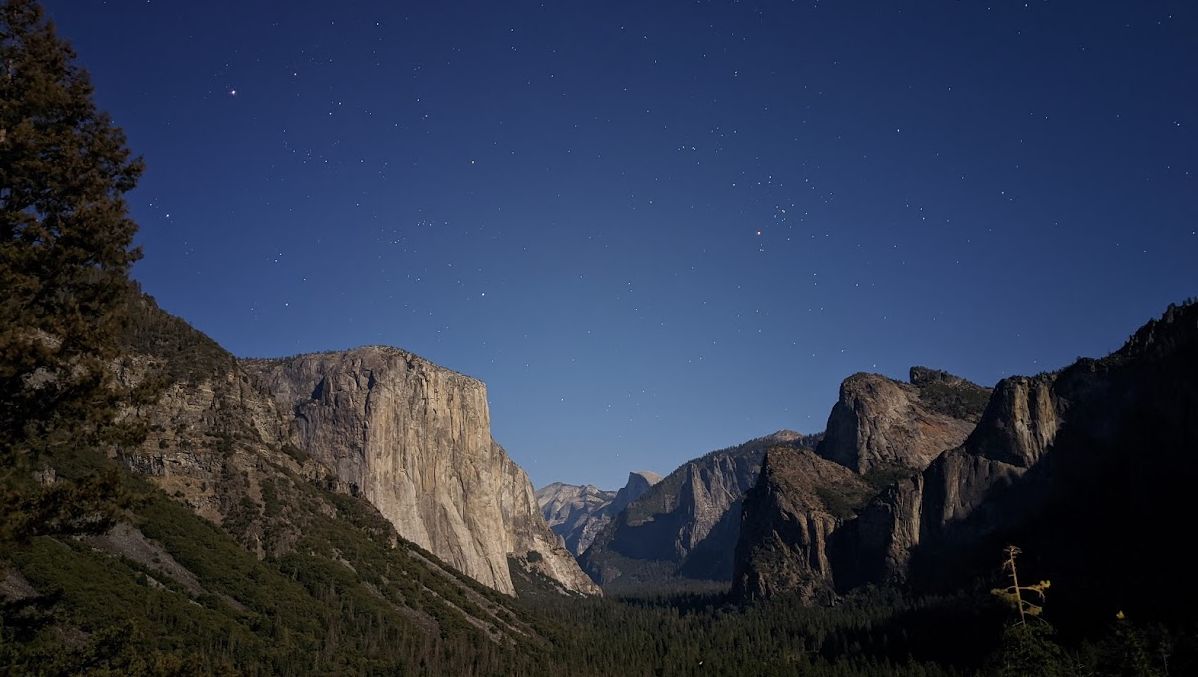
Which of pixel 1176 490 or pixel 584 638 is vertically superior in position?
pixel 1176 490

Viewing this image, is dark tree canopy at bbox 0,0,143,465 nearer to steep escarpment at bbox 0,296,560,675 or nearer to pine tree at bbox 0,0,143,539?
pine tree at bbox 0,0,143,539

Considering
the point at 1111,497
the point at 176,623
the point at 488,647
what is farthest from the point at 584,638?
the point at 1111,497

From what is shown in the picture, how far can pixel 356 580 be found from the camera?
14288 cm

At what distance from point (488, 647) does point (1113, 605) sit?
110044 millimetres

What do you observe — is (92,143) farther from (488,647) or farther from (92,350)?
(488,647)

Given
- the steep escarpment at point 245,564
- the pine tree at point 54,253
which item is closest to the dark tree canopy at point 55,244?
the pine tree at point 54,253

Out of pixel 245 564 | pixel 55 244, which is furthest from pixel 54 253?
pixel 245 564

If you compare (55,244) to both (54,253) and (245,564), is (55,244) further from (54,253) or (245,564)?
(245,564)

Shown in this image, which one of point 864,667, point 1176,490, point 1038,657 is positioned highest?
point 1176,490

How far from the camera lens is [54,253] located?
1903cm

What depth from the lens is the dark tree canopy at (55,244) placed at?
18.3 meters

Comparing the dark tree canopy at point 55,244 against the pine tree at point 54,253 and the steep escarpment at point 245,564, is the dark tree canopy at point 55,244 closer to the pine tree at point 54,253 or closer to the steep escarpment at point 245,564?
the pine tree at point 54,253

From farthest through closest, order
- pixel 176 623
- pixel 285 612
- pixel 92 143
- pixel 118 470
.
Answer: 1. pixel 285 612
2. pixel 176 623
3. pixel 92 143
4. pixel 118 470

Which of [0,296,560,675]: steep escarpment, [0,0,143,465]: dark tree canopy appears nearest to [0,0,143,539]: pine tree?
[0,0,143,465]: dark tree canopy
